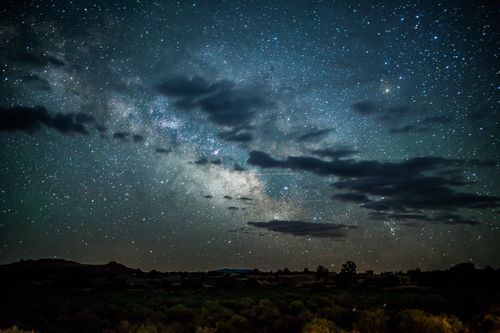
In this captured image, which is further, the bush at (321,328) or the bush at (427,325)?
the bush at (321,328)

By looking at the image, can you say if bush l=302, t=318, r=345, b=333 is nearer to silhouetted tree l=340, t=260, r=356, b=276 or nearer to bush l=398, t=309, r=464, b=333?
bush l=398, t=309, r=464, b=333

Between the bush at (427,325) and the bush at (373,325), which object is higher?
the bush at (427,325)

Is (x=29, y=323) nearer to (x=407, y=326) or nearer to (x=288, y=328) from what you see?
(x=288, y=328)

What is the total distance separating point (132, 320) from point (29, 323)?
4.70m

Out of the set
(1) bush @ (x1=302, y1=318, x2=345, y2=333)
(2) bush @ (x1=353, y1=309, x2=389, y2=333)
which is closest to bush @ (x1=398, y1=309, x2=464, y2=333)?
(2) bush @ (x1=353, y1=309, x2=389, y2=333)

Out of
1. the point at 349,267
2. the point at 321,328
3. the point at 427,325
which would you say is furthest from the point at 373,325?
the point at 349,267

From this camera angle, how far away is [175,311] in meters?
18.7

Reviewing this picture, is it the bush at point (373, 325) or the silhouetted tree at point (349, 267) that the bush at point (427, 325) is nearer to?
the bush at point (373, 325)

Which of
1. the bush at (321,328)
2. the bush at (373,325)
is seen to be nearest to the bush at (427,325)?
the bush at (373,325)

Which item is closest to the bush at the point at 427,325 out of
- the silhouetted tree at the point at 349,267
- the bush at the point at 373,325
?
the bush at the point at 373,325

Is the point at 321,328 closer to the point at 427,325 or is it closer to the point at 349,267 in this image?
the point at 427,325

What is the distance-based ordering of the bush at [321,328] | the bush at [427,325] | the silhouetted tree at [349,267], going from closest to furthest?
the bush at [427,325] < the bush at [321,328] < the silhouetted tree at [349,267]


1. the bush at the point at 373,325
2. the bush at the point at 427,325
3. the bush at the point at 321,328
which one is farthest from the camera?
the bush at the point at 373,325

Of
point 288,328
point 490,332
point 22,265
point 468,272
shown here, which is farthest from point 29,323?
point 22,265
